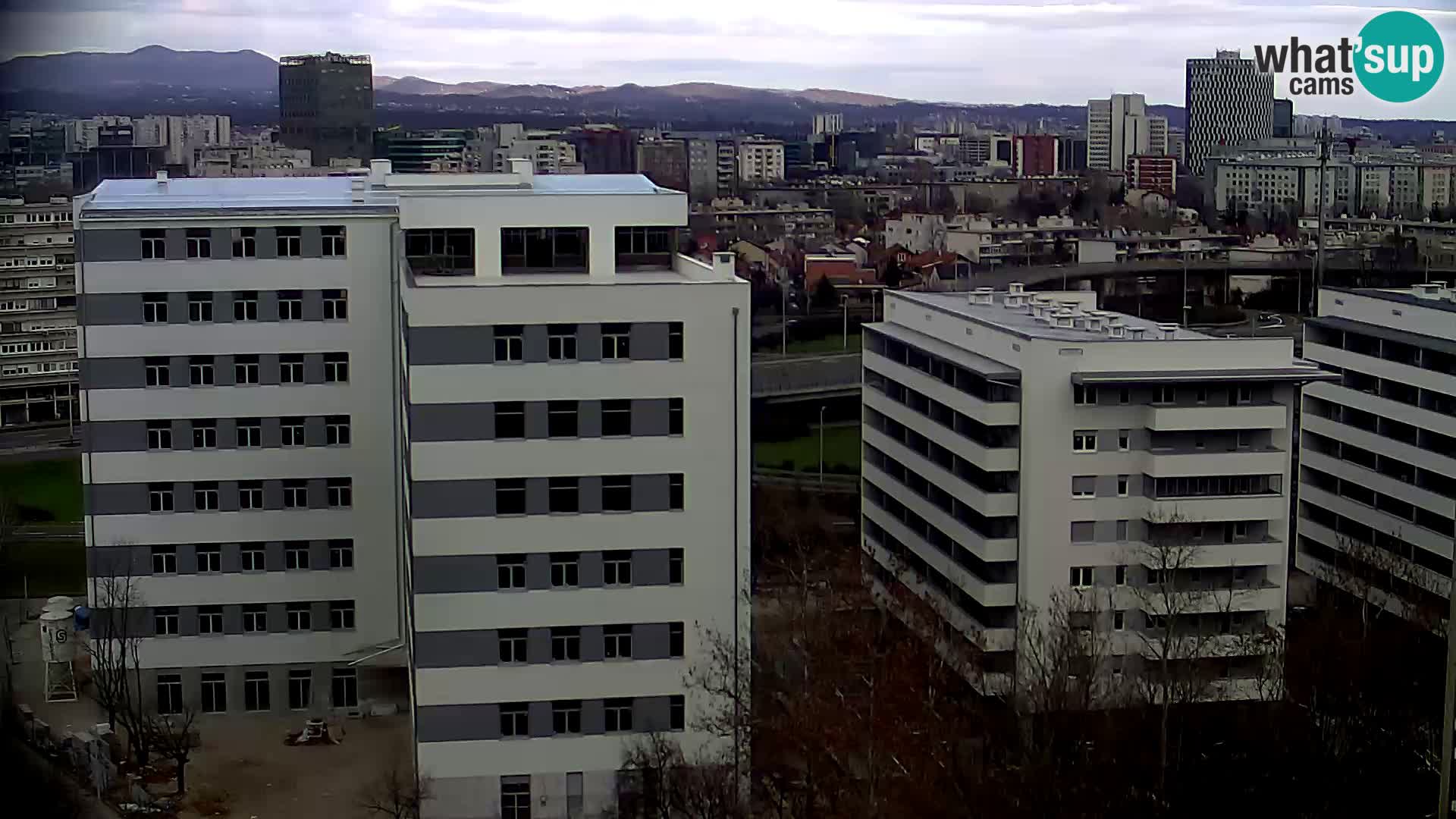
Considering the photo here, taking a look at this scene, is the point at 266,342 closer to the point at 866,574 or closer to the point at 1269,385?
the point at 866,574

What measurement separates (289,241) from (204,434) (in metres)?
0.64

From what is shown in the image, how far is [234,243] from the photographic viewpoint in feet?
17.2

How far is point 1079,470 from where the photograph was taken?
5242mm

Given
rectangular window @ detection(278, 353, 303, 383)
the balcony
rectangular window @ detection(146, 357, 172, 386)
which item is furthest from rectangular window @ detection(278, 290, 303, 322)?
the balcony

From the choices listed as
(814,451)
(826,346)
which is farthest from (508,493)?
(826,346)

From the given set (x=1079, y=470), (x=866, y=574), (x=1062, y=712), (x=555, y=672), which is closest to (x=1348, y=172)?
(x=866, y=574)

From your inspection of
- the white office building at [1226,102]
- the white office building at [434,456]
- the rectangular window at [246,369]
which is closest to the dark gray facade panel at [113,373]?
the white office building at [434,456]

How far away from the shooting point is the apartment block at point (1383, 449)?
6078 mm

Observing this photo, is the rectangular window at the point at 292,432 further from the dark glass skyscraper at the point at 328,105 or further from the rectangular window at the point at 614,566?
the dark glass skyscraper at the point at 328,105

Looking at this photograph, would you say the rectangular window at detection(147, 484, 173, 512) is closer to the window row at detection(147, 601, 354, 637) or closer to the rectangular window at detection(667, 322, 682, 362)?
the window row at detection(147, 601, 354, 637)

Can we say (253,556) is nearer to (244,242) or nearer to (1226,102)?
(244,242)

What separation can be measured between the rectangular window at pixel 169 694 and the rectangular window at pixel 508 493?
1.74 m

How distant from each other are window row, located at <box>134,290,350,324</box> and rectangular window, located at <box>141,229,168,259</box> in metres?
0.12

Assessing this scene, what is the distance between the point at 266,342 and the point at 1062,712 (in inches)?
102
